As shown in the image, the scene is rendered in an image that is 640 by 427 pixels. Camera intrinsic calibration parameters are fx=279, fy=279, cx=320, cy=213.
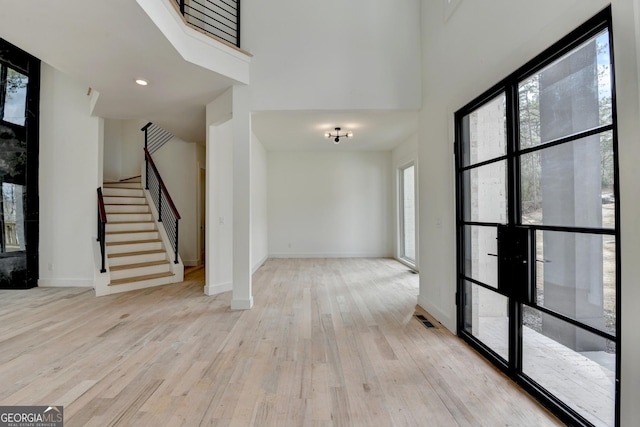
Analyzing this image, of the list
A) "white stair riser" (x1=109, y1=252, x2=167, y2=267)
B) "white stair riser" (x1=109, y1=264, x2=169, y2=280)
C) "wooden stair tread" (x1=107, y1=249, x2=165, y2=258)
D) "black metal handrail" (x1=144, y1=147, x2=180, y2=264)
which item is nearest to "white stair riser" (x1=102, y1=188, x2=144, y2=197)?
"black metal handrail" (x1=144, y1=147, x2=180, y2=264)

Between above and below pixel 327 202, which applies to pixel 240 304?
below

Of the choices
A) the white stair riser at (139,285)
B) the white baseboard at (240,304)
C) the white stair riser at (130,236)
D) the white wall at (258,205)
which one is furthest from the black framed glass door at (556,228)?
the white stair riser at (130,236)

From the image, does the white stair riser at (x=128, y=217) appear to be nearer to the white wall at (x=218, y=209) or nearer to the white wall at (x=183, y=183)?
the white wall at (x=183, y=183)

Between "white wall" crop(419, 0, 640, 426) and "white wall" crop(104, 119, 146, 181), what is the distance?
7012mm

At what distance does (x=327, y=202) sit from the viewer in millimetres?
7582

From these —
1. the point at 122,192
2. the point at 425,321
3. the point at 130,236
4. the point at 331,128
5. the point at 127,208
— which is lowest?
the point at 425,321

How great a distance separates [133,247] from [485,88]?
5789 mm

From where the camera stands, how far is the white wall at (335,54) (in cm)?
369

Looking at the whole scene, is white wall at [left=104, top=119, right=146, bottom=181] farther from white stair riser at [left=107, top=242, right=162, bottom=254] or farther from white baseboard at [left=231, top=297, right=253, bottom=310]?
white baseboard at [left=231, top=297, right=253, bottom=310]

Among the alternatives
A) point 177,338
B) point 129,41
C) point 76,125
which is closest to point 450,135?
point 129,41

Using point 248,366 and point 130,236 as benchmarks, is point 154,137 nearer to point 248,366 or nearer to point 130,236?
point 130,236

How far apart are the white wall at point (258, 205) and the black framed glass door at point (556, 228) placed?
4.33 meters

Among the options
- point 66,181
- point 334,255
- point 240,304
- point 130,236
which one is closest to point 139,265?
point 130,236

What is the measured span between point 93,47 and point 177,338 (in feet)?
9.68
